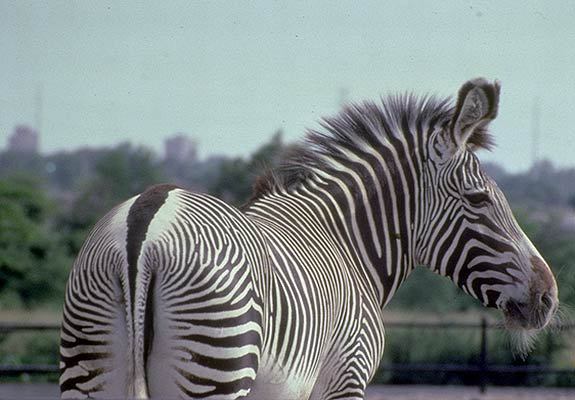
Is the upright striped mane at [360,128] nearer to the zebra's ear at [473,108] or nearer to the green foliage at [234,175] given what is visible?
the zebra's ear at [473,108]

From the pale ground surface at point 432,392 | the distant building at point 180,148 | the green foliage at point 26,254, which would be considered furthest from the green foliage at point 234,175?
the distant building at point 180,148

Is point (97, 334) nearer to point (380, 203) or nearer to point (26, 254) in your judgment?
point (380, 203)

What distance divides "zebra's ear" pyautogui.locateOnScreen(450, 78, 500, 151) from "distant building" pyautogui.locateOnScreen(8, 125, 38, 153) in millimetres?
91716

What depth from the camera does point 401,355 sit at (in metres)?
18.4

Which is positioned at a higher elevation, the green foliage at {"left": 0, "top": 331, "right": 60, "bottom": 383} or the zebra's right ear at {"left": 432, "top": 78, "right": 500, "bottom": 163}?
the zebra's right ear at {"left": 432, "top": 78, "right": 500, "bottom": 163}

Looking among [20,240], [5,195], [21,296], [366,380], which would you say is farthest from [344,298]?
[5,195]

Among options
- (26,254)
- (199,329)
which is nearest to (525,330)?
(199,329)

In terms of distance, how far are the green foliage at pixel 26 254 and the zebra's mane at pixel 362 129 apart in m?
20.1

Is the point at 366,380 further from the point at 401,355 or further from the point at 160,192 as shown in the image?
the point at 401,355

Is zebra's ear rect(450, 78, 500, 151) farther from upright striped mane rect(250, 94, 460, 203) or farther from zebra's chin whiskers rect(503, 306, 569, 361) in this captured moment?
zebra's chin whiskers rect(503, 306, 569, 361)

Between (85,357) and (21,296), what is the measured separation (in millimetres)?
22834

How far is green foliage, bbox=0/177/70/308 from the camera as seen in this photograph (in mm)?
26109

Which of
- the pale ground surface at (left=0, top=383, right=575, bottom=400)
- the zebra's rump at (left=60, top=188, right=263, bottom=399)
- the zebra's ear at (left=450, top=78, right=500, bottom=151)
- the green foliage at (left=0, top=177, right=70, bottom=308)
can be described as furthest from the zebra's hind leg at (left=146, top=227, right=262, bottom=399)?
the green foliage at (left=0, top=177, right=70, bottom=308)

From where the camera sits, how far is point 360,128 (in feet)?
18.8
